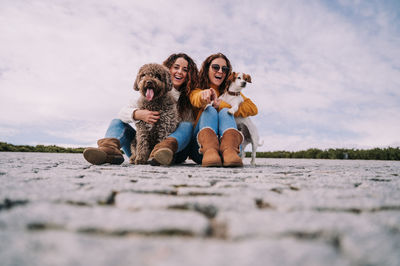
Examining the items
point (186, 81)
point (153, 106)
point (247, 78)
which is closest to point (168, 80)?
point (153, 106)

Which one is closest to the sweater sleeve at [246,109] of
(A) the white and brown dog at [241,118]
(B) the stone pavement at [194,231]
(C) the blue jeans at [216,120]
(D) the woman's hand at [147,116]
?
(A) the white and brown dog at [241,118]

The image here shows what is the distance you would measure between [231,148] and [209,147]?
30cm

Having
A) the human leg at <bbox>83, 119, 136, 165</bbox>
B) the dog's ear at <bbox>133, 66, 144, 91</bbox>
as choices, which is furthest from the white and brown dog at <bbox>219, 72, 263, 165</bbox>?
the human leg at <bbox>83, 119, 136, 165</bbox>

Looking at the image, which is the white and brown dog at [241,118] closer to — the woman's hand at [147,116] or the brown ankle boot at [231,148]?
the brown ankle boot at [231,148]

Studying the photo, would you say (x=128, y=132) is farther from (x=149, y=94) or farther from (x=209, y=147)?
(x=209, y=147)

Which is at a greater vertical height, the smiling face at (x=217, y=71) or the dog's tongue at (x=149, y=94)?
the smiling face at (x=217, y=71)

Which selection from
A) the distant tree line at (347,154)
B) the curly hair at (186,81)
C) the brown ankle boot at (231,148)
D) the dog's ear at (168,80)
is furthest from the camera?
the distant tree line at (347,154)

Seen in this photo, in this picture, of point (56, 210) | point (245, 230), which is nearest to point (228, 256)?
point (245, 230)

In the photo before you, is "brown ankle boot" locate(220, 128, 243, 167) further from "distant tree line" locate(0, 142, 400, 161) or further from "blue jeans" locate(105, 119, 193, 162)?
"distant tree line" locate(0, 142, 400, 161)

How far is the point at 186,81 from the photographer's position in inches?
199

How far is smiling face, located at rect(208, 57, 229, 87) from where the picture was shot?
491 cm

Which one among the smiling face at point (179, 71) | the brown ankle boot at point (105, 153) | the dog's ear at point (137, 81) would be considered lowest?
the brown ankle boot at point (105, 153)

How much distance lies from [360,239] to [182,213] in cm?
58

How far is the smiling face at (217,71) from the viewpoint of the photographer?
4910mm
